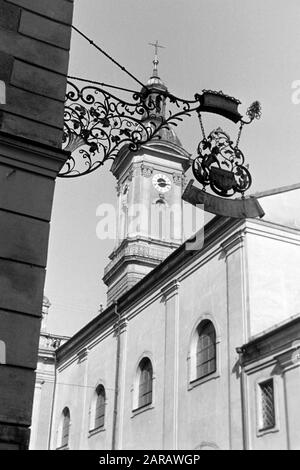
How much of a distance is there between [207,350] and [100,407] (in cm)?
1031

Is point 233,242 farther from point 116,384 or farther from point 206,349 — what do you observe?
point 116,384

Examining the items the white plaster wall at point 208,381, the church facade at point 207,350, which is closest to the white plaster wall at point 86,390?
the church facade at point 207,350

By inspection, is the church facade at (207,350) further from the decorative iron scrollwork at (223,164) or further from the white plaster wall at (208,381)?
the decorative iron scrollwork at (223,164)

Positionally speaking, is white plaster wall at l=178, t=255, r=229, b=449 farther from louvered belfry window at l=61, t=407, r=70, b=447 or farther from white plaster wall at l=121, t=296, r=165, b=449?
louvered belfry window at l=61, t=407, r=70, b=447

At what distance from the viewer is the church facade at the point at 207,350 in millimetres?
16641

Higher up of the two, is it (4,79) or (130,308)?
(130,308)

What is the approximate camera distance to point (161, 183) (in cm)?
3978

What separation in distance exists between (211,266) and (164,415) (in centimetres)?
533

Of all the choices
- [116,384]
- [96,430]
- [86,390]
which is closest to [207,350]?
[116,384]

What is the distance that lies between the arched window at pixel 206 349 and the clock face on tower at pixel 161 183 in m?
19.4

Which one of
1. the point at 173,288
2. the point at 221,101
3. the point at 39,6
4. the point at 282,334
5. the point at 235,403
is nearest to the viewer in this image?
the point at 39,6

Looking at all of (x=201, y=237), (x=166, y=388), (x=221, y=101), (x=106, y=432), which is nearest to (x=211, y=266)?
(x=201, y=237)

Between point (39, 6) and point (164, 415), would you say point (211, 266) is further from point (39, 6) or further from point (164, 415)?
point (39, 6)

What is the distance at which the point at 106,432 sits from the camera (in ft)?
87.5
